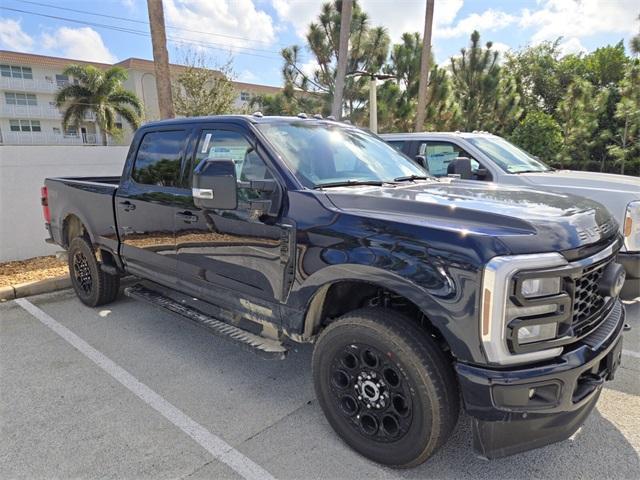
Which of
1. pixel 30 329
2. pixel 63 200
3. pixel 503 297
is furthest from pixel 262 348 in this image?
pixel 63 200

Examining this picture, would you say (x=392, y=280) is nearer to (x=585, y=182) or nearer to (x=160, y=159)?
(x=160, y=159)

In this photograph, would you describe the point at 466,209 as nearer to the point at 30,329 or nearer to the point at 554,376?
the point at 554,376

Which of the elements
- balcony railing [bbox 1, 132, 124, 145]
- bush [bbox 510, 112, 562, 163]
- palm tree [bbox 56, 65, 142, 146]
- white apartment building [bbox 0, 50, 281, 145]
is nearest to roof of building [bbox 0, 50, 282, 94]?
white apartment building [bbox 0, 50, 281, 145]

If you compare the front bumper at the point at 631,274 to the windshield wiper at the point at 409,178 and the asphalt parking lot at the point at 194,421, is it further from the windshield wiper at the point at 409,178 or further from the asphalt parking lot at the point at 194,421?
the windshield wiper at the point at 409,178

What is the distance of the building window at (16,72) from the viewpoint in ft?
136

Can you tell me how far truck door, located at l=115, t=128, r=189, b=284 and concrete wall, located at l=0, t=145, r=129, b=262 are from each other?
3.45 metres

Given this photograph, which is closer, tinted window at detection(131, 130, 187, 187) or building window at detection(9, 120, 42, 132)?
tinted window at detection(131, 130, 187, 187)

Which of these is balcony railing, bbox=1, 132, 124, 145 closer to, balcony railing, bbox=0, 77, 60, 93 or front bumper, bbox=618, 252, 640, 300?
balcony railing, bbox=0, 77, 60, 93

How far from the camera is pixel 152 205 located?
12.9 feet

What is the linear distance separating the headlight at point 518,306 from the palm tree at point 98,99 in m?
29.1

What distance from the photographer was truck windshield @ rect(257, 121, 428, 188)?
9.93ft

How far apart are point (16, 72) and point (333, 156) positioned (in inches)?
2003

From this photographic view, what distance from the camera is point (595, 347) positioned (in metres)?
2.20

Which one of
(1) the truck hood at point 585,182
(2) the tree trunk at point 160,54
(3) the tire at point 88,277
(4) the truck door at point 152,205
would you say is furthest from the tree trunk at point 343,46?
(4) the truck door at point 152,205
